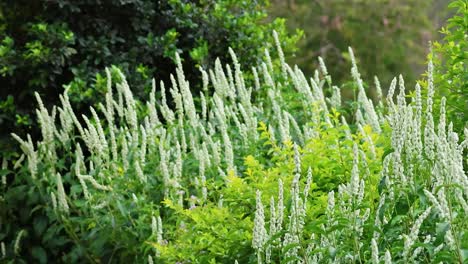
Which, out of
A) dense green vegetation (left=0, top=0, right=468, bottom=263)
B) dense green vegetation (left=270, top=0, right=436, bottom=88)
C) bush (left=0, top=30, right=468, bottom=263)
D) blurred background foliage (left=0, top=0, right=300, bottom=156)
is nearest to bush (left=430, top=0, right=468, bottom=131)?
dense green vegetation (left=0, top=0, right=468, bottom=263)

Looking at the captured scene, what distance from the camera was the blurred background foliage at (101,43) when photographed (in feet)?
18.5

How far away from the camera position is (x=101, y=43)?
229 inches

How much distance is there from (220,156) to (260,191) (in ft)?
5.26

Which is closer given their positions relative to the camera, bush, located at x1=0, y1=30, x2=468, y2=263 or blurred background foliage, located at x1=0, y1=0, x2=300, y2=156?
bush, located at x1=0, y1=30, x2=468, y2=263

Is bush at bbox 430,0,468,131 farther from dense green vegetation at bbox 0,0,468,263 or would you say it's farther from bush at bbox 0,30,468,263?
bush at bbox 0,30,468,263

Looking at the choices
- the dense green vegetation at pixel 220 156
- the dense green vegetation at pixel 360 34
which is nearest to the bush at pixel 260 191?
the dense green vegetation at pixel 220 156

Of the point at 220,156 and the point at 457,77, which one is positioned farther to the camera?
the point at 220,156

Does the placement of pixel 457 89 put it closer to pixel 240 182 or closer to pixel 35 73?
pixel 240 182

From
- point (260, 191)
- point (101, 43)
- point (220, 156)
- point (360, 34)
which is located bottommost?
point (260, 191)

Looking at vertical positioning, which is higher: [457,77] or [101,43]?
[101,43]

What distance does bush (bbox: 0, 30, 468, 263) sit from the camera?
7.89 feet

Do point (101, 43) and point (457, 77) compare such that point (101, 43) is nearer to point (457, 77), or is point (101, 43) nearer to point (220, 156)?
point (220, 156)

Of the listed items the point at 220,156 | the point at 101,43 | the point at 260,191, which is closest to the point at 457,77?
the point at 260,191

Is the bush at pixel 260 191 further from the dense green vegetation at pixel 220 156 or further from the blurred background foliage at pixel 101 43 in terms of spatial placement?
the blurred background foliage at pixel 101 43
